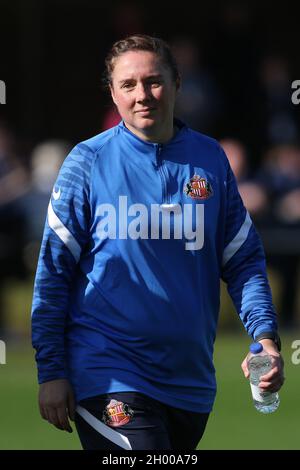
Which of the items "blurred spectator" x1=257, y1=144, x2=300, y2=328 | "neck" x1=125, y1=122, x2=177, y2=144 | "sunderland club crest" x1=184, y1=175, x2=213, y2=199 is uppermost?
"neck" x1=125, y1=122, x2=177, y2=144

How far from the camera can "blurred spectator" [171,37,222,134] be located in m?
15.6

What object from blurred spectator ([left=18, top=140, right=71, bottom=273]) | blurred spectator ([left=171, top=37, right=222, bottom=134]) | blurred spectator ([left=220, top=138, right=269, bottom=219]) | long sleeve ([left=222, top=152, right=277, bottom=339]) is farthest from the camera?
blurred spectator ([left=171, top=37, right=222, bottom=134])

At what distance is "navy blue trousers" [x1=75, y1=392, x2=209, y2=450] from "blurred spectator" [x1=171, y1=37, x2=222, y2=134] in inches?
394

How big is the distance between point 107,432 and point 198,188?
3.60ft

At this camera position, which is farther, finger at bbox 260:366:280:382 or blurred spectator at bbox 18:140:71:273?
blurred spectator at bbox 18:140:71:273

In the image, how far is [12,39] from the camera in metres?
19.7

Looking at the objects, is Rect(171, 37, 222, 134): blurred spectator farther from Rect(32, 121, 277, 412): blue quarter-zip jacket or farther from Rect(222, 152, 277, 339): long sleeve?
Rect(32, 121, 277, 412): blue quarter-zip jacket

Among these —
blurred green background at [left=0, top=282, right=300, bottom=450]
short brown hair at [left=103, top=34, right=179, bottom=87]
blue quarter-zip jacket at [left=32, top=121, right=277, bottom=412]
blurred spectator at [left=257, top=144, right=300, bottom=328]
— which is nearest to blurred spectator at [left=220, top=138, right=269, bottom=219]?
blurred spectator at [left=257, top=144, right=300, bottom=328]

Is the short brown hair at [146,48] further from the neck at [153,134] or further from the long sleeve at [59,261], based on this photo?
the long sleeve at [59,261]

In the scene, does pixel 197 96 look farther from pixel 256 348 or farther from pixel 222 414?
pixel 256 348
